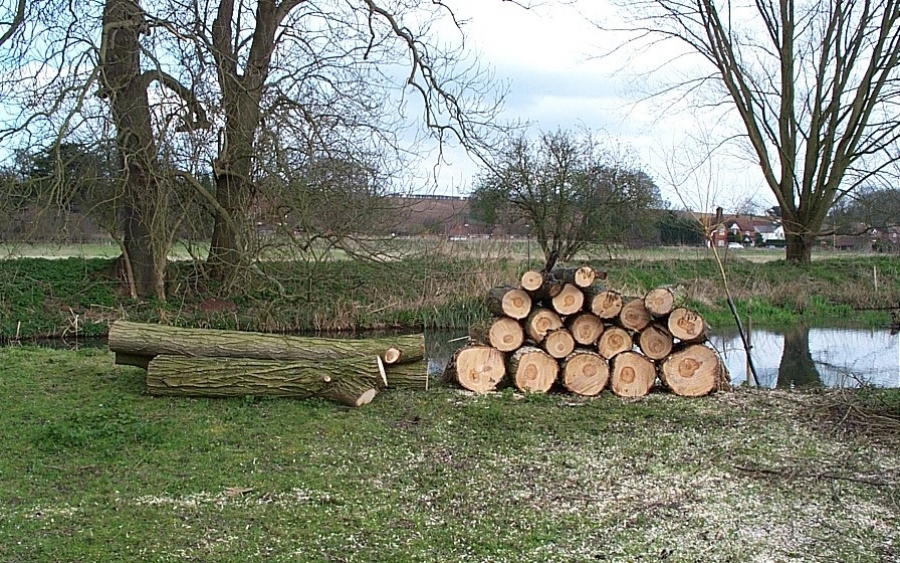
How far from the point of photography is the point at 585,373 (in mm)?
8148

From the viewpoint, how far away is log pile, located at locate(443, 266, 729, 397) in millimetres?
8148

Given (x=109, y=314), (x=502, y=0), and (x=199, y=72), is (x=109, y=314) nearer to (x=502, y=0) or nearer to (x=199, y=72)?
(x=199, y=72)

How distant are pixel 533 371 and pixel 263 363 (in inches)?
99.4

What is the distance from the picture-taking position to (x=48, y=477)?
5.20 meters

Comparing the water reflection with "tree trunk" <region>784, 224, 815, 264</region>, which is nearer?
the water reflection

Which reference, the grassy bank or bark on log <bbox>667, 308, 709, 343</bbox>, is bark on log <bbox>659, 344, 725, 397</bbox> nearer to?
bark on log <bbox>667, 308, 709, 343</bbox>

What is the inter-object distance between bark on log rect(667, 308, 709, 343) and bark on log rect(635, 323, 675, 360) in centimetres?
14

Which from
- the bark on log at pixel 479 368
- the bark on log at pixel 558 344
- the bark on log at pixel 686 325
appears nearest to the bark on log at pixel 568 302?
the bark on log at pixel 558 344

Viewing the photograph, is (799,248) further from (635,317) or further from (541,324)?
(541,324)

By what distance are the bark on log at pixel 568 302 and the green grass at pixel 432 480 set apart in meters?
1.03

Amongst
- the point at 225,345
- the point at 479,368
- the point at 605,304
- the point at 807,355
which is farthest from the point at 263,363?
the point at 807,355

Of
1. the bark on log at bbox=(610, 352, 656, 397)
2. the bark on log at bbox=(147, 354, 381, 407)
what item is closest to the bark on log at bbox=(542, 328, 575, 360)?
the bark on log at bbox=(610, 352, 656, 397)

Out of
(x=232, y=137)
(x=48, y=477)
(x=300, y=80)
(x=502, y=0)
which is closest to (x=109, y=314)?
(x=232, y=137)

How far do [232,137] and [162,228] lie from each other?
2.25 meters
